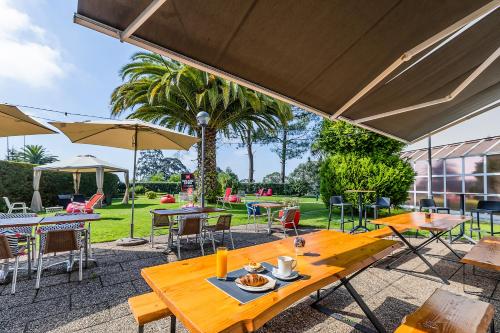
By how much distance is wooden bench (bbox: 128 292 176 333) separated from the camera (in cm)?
164

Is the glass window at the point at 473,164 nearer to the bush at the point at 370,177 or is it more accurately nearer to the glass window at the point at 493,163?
the glass window at the point at 493,163

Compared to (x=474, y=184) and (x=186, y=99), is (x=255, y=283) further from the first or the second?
(x=474, y=184)

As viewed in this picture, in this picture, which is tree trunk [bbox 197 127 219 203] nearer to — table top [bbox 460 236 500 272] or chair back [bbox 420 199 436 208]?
chair back [bbox 420 199 436 208]

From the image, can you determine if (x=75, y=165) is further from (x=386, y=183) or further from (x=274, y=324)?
(x=386, y=183)

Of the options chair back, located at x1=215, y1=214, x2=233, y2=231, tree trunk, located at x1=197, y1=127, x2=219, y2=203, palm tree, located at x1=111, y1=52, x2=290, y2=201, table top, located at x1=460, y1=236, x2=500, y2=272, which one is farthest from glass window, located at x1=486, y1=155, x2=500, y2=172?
tree trunk, located at x1=197, y1=127, x2=219, y2=203

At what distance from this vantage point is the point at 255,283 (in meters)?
1.45

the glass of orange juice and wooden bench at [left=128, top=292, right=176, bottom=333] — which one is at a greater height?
the glass of orange juice

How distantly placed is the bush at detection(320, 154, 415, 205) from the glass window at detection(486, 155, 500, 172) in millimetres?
2470

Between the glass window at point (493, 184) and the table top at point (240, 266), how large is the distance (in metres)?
8.96

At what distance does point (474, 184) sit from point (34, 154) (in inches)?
1756

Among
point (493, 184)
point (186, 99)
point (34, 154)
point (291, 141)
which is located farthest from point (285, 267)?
point (34, 154)

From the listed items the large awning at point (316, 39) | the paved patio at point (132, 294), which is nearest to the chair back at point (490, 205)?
the paved patio at point (132, 294)

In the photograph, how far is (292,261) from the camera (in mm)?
1640

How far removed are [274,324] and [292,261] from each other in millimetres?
1160
